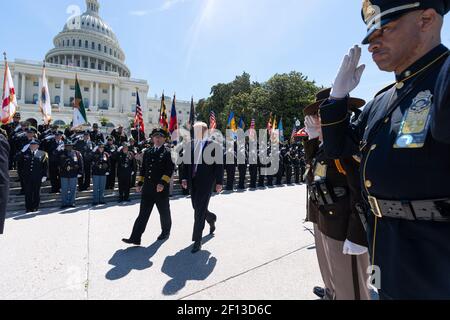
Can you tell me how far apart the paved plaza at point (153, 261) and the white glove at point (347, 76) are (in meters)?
2.39

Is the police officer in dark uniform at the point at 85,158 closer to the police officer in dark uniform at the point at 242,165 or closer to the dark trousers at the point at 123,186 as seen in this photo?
the dark trousers at the point at 123,186

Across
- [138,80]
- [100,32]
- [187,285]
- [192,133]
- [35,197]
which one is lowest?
[187,285]

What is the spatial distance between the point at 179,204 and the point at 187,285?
224 inches

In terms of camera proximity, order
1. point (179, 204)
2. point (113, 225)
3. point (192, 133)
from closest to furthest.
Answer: point (192, 133) < point (113, 225) < point (179, 204)

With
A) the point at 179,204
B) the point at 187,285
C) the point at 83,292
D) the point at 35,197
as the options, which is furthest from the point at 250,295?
the point at 35,197

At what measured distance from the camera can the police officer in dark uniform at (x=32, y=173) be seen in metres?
7.70

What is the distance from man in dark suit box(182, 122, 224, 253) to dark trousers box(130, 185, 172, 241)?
0.58 m

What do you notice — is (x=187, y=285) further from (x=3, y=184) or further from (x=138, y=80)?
(x=138, y=80)

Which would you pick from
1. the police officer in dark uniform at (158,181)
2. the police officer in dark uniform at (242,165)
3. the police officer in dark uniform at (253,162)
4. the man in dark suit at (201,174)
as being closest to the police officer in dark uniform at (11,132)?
the police officer in dark uniform at (158,181)

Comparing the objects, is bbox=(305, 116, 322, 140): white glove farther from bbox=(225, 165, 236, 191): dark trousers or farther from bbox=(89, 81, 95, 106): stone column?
bbox=(89, 81, 95, 106): stone column

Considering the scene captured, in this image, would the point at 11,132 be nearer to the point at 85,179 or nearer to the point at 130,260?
the point at 85,179

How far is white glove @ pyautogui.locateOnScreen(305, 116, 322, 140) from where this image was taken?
2.80m

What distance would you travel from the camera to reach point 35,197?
7.82m

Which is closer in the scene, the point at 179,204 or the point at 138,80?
the point at 179,204
